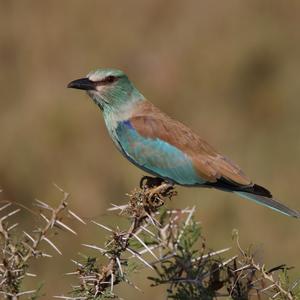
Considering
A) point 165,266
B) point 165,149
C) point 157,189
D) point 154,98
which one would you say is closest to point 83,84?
point 165,149

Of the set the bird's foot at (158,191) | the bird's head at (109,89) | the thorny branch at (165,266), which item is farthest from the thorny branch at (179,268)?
the bird's head at (109,89)

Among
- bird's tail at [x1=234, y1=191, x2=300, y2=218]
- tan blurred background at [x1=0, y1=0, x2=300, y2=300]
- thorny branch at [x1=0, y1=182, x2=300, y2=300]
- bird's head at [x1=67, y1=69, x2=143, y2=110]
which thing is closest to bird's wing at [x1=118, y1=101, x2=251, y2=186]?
bird's tail at [x1=234, y1=191, x2=300, y2=218]

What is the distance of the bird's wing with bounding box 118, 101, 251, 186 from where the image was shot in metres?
4.05

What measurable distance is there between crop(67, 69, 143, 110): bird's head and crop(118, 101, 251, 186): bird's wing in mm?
218

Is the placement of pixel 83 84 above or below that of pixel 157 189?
above

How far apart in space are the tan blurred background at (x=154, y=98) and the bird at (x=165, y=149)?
115 centimetres

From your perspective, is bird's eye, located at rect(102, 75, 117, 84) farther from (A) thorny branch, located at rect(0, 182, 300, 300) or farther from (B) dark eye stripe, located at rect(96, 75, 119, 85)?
(A) thorny branch, located at rect(0, 182, 300, 300)

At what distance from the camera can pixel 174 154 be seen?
4.13m

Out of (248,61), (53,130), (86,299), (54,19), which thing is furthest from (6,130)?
(86,299)

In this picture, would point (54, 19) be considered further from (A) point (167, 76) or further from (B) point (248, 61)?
(B) point (248, 61)

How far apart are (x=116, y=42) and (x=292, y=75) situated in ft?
5.58

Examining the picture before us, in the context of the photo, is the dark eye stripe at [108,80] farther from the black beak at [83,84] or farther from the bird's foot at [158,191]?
the bird's foot at [158,191]

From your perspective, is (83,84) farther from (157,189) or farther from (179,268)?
(179,268)

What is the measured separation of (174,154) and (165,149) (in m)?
0.05
